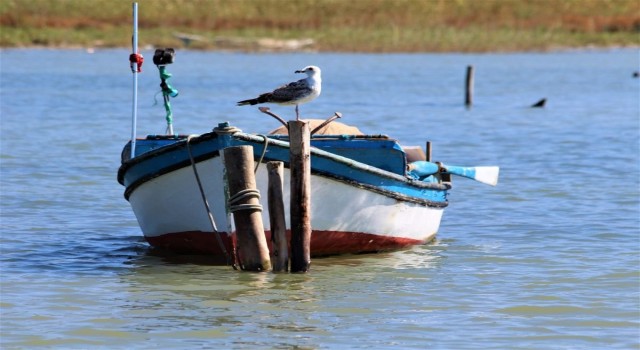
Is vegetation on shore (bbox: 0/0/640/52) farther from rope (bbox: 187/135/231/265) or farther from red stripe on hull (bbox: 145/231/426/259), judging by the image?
rope (bbox: 187/135/231/265)

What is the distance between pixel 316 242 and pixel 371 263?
75cm

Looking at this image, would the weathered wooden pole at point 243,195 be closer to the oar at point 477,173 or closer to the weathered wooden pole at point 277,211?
the weathered wooden pole at point 277,211

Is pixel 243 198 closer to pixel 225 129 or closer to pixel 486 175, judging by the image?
pixel 225 129

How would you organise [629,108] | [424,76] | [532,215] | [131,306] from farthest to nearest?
[424,76] → [629,108] → [532,215] → [131,306]

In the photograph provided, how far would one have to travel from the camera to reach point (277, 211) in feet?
42.9

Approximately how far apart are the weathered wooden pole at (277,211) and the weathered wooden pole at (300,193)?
98 mm

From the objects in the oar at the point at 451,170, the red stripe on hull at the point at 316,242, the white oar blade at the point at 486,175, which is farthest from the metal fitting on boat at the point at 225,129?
the white oar blade at the point at 486,175

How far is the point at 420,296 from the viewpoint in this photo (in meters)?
13.0

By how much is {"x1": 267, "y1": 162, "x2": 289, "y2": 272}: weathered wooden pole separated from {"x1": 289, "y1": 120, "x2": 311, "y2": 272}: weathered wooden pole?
98 millimetres

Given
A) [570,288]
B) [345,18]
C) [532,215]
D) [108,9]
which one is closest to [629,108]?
[532,215]

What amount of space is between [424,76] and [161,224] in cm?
4449

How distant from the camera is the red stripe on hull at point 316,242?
14078mm

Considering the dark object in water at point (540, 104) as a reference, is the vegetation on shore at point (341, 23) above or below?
below

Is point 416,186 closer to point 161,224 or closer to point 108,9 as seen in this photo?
point 161,224
